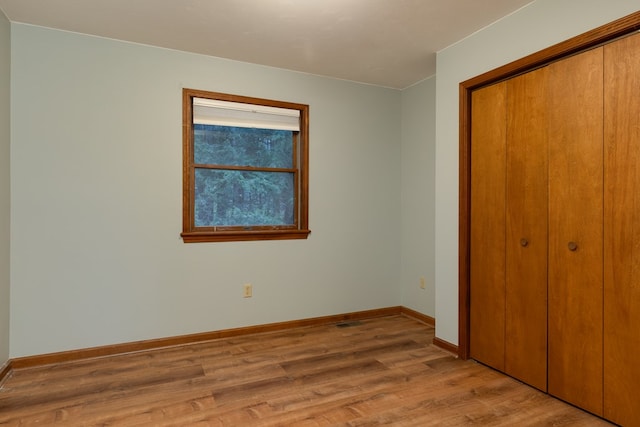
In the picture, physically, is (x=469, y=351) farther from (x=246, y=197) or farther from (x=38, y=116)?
(x=38, y=116)

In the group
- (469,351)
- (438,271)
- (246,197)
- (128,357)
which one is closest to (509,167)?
(438,271)

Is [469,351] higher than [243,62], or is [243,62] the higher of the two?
[243,62]

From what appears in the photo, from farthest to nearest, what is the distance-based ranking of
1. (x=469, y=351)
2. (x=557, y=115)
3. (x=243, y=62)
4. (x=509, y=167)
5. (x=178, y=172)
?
(x=243, y=62) < (x=178, y=172) < (x=469, y=351) < (x=509, y=167) < (x=557, y=115)

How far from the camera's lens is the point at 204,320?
10.0 ft

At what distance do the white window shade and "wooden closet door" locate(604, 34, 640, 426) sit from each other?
2298 millimetres

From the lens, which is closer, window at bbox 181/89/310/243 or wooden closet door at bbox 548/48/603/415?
wooden closet door at bbox 548/48/603/415

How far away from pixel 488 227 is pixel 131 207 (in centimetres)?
261

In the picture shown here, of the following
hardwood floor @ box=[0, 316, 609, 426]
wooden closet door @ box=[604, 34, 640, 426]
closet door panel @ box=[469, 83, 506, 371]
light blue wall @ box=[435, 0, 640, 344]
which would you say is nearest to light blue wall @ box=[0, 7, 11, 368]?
hardwood floor @ box=[0, 316, 609, 426]

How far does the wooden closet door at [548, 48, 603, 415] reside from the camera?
194 cm

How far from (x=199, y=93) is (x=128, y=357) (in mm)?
2099

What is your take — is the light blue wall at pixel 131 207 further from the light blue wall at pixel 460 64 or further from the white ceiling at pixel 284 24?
the light blue wall at pixel 460 64

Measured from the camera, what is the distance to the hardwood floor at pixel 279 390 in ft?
6.41

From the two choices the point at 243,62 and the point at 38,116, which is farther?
the point at 243,62

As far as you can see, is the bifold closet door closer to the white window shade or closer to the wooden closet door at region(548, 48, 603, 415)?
the wooden closet door at region(548, 48, 603, 415)
